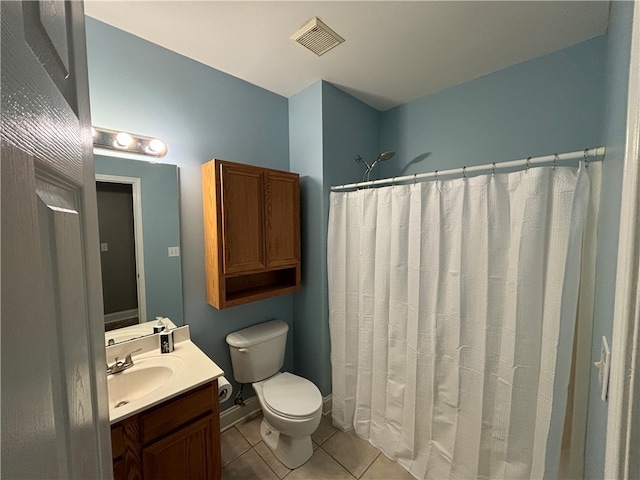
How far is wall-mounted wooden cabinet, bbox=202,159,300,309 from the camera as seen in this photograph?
1.56 meters

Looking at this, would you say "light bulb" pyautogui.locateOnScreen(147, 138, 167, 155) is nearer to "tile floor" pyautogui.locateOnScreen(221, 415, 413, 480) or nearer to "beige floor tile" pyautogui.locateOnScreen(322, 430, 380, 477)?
"tile floor" pyautogui.locateOnScreen(221, 415, 413, 480)

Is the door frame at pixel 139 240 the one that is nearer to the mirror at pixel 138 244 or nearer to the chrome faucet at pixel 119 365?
the mirror at pixel 138 244

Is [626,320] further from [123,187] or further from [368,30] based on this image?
[123,187]

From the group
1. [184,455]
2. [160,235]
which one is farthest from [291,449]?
[160,235]

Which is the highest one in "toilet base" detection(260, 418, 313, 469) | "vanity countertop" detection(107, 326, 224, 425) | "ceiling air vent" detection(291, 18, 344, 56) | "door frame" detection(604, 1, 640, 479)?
"ceiling air vent" detection(291, 18, 344, 56)

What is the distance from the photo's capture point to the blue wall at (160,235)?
1.48 metres

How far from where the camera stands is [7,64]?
0.20 meters

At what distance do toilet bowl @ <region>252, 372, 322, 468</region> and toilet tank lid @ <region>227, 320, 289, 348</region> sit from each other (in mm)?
283

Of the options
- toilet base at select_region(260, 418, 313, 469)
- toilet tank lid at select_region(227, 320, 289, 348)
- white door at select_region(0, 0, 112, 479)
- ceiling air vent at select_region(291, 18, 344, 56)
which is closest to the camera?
white door at select_region(0, 0, 112, 479)

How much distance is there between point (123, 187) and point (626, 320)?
190 centimetres

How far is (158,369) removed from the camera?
1342 millimetres

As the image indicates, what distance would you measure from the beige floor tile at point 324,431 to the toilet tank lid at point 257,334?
0.73 metres

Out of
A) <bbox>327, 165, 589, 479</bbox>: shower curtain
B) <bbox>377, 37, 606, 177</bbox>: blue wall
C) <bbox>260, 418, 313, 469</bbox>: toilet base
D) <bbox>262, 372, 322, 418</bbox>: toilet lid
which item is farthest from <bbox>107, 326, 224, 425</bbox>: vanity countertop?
<bbox>377, 37, 606, 177</bbox>: blue wall

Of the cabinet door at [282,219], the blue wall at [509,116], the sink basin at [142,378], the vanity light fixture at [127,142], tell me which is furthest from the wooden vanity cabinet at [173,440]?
the blue wall at [509,116]
